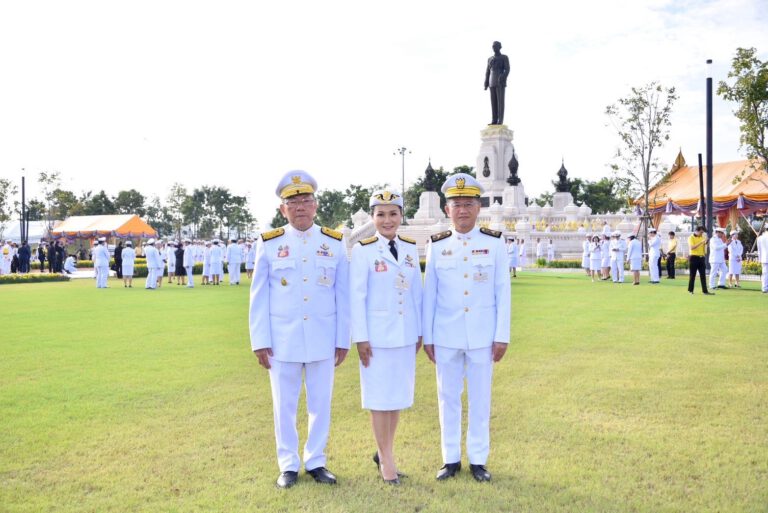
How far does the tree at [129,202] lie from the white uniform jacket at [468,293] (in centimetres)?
6697

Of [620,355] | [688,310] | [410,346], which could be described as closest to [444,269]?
[410,346]

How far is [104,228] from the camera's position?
4112 centimetres

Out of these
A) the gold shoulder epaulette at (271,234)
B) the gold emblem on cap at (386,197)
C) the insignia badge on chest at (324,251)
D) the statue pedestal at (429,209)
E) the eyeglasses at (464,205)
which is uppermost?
the statue pedestal at (429,209)

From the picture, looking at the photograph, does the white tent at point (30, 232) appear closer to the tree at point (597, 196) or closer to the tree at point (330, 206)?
the tree at point (330, 206)

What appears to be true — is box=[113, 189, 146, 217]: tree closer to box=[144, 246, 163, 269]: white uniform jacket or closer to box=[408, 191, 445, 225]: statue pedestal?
box=[408, 191, 445, 225]: statue pedestal

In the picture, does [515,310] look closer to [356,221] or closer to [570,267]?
[570,267]

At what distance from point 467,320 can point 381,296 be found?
56cm

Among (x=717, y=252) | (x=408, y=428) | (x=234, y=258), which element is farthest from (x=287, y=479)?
(x=234, y=258)

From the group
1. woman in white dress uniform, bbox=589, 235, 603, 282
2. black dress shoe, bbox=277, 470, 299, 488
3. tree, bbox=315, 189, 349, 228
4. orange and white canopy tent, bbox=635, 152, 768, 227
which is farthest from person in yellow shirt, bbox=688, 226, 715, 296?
tree, bbox=315, 189, 349, 228

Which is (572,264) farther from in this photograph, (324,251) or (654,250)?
(324,251)

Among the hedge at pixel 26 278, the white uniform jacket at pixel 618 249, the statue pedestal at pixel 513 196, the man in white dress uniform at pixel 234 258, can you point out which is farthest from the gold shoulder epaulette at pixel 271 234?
the statue pedestal at pixel 513 196

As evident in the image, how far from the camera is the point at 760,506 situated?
11.5 ft

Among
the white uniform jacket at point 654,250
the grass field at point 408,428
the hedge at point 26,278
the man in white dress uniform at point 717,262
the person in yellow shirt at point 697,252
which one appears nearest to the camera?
the grass field at point 408,428

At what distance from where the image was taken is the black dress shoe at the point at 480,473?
3.88 m
